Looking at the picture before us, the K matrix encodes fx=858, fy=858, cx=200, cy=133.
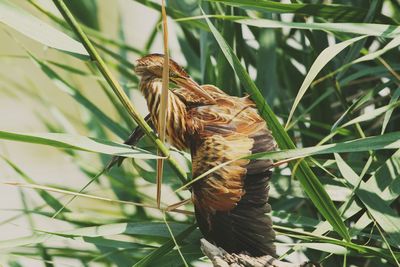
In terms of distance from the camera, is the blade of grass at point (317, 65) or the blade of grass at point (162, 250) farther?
the blade of grass at point (162, 250)

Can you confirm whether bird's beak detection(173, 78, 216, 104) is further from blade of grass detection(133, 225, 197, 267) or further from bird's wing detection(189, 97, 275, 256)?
blade of grass detection(133, 225, 197, 267)

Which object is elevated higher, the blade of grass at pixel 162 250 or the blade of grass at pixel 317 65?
the blade of grass at pixel 317 65

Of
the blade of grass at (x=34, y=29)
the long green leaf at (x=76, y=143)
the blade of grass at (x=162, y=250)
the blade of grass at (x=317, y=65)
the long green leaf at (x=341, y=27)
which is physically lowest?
the blade of grass at (x=162, y=250)

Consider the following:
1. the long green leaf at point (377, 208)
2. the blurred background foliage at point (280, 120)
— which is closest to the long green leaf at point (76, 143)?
the blurred background foliage at point (280, 120)

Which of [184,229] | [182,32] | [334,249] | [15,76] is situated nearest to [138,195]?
[182,32]

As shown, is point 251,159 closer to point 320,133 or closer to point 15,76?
point 320,133

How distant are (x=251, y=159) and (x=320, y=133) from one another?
1.20 feet

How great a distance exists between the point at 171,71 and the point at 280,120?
451mm

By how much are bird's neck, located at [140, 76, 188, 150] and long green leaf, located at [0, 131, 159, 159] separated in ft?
0.10

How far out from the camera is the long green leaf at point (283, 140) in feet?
2.26

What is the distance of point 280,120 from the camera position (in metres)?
1.13

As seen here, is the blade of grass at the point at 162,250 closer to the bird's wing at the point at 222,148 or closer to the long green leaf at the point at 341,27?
the bird's wing at the point at 222,148

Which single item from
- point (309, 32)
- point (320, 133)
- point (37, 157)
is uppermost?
point (309, 32)

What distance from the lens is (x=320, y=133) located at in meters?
1.05
